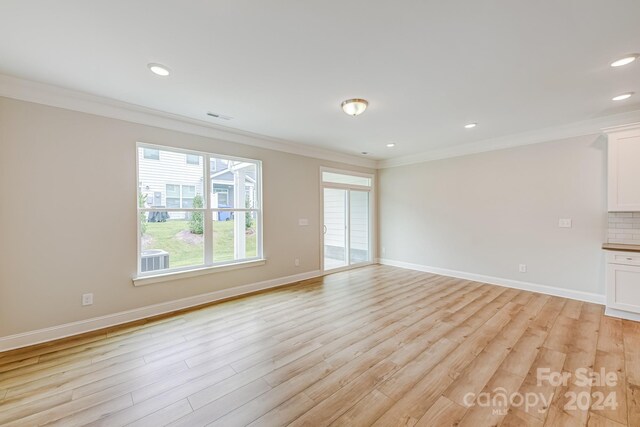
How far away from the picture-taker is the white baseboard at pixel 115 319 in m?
2.62

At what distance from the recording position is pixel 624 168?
334 cm

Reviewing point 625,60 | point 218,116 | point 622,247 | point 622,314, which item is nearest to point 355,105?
point 218,116

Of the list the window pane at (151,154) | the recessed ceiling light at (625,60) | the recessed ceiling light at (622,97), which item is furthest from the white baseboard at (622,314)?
the window pane at (151,154)

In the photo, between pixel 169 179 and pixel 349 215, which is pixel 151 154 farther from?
pixel 349 215

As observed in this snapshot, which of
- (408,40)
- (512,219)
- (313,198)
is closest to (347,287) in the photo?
(313,198)

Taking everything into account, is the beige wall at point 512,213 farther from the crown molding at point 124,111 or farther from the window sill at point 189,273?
the window sill at point 189,273

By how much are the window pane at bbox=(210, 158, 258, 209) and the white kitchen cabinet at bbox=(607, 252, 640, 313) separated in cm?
504

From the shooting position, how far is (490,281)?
4750 millimetres

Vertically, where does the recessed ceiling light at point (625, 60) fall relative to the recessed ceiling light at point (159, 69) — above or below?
below

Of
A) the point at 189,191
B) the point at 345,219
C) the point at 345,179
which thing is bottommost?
the point at 345,219

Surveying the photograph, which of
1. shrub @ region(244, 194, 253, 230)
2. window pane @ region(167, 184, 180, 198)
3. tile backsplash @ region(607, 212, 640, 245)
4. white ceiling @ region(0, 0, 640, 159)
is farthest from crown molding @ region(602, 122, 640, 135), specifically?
window pane @ region(167, 184, 180, 198)

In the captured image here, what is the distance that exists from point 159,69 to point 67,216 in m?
1.96

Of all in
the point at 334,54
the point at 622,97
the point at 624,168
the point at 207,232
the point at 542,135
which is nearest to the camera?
the point at 334,54

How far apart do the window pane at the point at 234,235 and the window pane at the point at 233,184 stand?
176 mm
